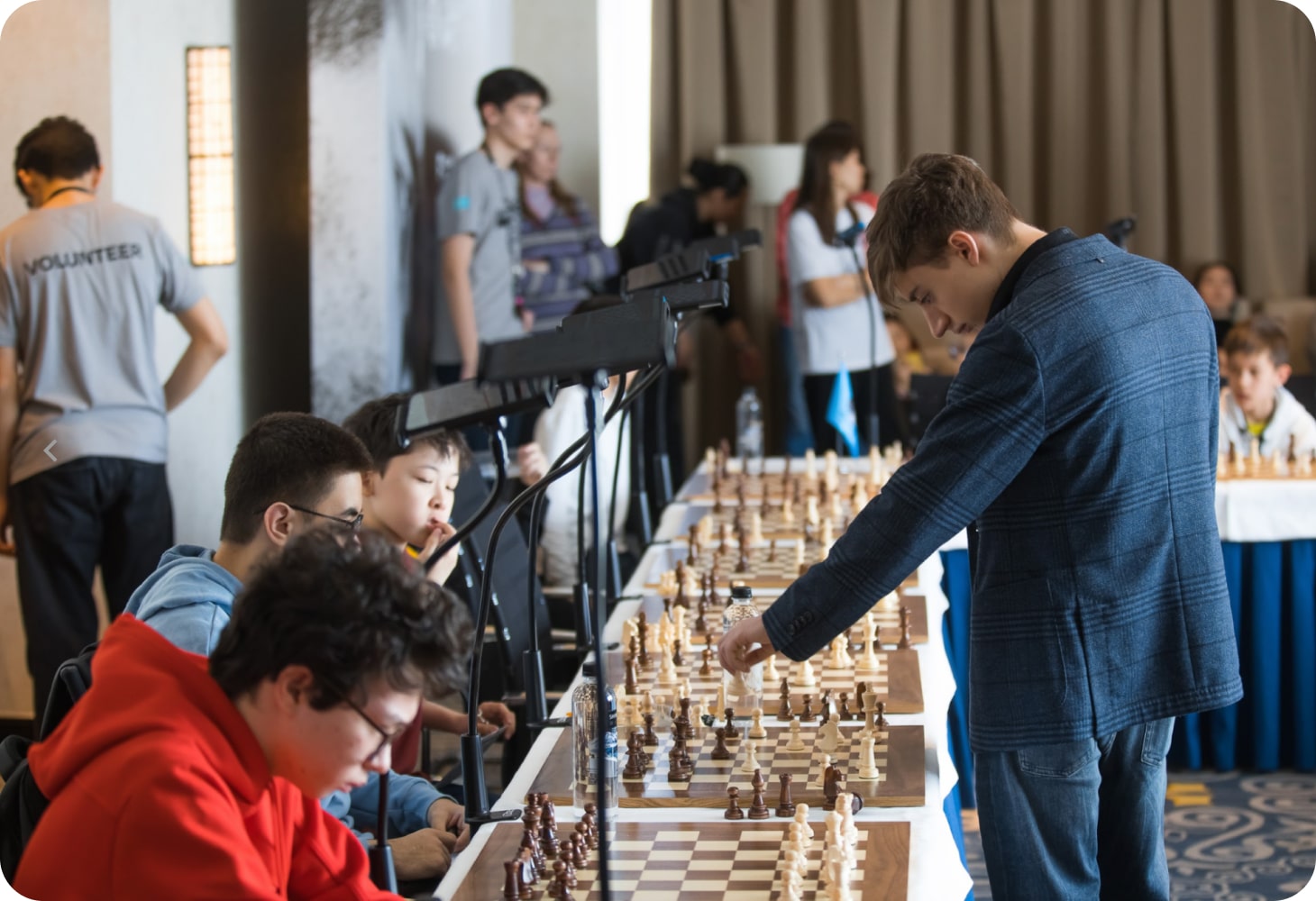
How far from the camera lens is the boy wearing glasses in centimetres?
168

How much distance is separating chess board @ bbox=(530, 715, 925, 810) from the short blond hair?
63 centimetres

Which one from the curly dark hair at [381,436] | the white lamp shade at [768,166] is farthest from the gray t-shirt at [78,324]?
the white lamp shade at [768,166]

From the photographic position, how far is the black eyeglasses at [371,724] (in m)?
1.26

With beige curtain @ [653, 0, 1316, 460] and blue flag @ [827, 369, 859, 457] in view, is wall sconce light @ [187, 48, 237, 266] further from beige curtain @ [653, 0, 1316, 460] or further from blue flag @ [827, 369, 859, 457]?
beige curtain @ [653, 0, 1316, 460]

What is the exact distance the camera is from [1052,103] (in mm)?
7250

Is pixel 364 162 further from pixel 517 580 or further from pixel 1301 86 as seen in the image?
pixel 1301 86

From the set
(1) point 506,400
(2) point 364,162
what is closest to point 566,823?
(1) point 506,400

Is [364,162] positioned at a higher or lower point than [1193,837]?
higher

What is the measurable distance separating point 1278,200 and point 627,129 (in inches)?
124

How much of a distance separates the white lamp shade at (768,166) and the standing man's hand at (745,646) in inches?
208

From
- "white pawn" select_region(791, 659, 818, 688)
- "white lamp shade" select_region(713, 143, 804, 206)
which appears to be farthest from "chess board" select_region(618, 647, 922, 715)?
"white lamp shade" select_region(713, 143, 804, 206)

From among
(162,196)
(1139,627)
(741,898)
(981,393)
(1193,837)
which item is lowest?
(1193,837)

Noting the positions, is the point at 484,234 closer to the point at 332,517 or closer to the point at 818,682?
the point at 818,682

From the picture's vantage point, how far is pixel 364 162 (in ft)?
17.4
